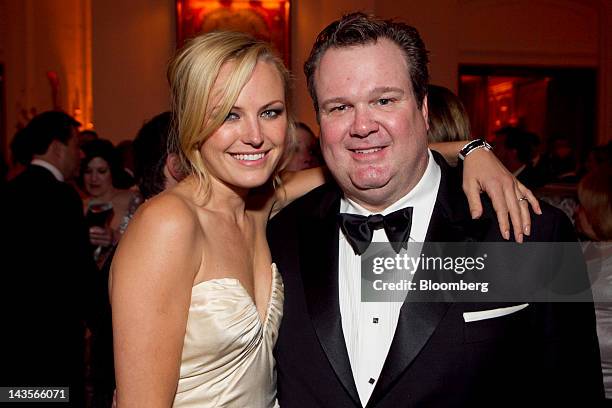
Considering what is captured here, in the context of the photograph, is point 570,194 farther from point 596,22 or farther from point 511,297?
point 596,22

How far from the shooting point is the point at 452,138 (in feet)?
8.16

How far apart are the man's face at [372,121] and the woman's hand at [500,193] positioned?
6.1 inches

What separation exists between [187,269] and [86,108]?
386 inches

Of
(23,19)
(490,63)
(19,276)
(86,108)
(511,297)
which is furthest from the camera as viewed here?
(86,108)

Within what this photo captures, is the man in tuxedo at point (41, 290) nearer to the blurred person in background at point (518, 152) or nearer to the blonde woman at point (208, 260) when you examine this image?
the blonde woman at point (208, 260)

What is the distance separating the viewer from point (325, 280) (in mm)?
1814

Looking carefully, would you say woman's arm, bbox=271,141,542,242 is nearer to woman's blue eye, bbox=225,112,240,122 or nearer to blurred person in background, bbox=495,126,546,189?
woman's blue eye, bbox=225,112,240,122

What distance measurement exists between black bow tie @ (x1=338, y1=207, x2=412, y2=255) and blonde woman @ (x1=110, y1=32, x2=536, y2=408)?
0.27 metres

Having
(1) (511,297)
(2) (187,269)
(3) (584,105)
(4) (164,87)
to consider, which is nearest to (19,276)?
(2) (187,269)

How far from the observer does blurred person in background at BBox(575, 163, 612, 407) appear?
7.66 ft

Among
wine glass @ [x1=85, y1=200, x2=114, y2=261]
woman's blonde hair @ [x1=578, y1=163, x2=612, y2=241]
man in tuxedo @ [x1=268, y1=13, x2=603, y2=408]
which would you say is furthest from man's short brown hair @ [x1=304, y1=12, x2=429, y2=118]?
wine glass @ [x1=85, y1=200, x2=114, y2=261]

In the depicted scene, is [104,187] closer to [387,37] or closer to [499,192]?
[387,37]

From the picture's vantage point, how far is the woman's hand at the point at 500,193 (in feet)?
5.63

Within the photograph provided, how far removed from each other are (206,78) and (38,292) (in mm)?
2133
